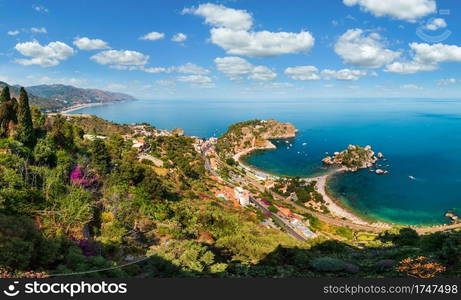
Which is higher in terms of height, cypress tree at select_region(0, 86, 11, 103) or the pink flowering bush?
cypress tree at select_region(0, 86, 11, 103)

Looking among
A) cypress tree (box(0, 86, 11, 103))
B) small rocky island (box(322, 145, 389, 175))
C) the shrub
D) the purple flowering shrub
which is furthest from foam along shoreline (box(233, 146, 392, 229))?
cypress tree (box(0, 86, 11, 103))

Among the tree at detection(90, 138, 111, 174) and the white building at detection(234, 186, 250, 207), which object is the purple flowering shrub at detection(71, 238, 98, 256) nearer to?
the tree at detection(90, 138, 111, 174)

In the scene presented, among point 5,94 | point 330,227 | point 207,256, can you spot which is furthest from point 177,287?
point 330,227

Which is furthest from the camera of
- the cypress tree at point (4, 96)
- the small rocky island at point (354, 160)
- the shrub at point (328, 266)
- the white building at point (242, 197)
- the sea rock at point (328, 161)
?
the sea rock at point (328, 161)

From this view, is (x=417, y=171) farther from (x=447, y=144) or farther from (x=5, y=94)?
(x=5, y=94)

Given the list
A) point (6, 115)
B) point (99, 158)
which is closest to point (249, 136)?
point (99, 158)

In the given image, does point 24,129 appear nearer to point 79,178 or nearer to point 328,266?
point 79,178

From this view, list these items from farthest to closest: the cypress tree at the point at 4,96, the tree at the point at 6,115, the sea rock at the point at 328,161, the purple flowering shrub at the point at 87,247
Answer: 1. the sea rock at the point at 328,161
2. the cypress tree at the point at 4,96
3. the tree at the point at 6,115
4. the purple flowering shrub at the point at 87,247

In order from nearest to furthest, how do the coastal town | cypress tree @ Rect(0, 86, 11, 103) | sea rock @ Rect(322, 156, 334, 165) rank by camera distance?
cypress tree @ Rect(0, 86, 11, 103), the coastal town, sea rock @ Rect(322, 156, 334, 165)

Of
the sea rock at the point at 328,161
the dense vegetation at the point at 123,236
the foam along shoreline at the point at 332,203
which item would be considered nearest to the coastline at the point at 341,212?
the foam along shoreline at the point at 332,203

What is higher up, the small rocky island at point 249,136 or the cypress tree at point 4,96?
the cypress tree at point 4,96

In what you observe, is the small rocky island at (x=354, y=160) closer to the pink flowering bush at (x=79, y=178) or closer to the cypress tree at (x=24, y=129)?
the pink flowering bush at (x=79, y=178)
